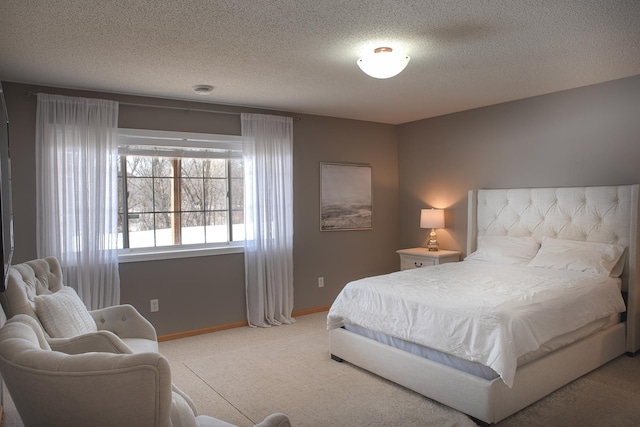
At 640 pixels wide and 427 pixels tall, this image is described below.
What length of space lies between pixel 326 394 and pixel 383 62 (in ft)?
7.60

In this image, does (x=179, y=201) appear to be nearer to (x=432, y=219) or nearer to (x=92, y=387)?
(x=432, y=219)

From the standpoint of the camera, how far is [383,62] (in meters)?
2.93

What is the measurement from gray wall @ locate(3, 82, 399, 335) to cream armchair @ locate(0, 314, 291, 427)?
9.50 feet

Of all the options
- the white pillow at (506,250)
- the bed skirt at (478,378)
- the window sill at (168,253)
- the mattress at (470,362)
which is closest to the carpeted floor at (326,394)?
the bed skirt at (478,378)

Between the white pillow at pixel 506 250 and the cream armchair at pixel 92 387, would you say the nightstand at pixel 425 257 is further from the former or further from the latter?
the cream armchair at pixel 92 387

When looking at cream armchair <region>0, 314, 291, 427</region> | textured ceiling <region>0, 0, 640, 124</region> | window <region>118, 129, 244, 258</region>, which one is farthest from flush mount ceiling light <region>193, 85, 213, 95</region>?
cream armchair <region>0, 314, 291, 427</region>

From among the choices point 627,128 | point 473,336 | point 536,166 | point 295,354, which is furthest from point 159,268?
point 627,128

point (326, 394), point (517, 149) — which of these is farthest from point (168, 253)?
point (517, 149)

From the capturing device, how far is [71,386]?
1.30m

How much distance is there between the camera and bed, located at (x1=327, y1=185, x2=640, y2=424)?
2650 mm

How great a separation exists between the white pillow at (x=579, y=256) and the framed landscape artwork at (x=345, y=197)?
2.24m

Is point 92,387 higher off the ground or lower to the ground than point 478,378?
higher

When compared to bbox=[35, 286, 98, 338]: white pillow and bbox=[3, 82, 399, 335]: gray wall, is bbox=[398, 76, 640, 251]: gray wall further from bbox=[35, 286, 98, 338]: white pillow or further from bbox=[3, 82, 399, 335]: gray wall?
bbox=[35, 286, 98, 338]: white pillow

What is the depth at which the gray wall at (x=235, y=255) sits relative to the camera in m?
3.76
